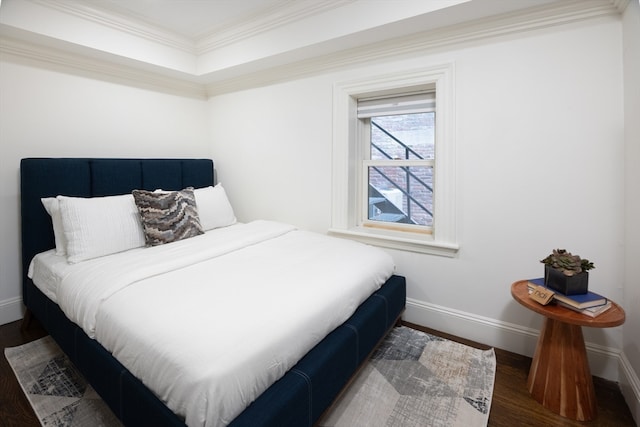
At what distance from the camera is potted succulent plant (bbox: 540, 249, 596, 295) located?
5.20 ft

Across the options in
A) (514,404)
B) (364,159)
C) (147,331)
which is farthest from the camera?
(364,159)

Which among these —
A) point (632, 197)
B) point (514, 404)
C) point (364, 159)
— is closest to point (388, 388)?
point (514, 404)

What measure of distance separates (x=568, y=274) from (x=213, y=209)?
261 centimetres

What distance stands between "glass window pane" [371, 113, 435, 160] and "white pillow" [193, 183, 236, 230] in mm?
1460

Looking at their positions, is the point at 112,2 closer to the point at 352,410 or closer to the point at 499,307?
the point at 352,410

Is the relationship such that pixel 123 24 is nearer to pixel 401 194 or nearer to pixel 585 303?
pixel 401 194

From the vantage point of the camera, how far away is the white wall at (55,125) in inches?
93.4

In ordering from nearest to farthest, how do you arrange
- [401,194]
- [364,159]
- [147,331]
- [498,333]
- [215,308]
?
1. [147,331]
2. [215,308]
3. [498,333]
4. [401,194]
5. [364,159]

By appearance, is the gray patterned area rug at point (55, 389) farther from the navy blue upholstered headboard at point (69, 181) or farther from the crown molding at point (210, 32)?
the crown molding at point (210, 32)

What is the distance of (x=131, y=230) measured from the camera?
2.32 m

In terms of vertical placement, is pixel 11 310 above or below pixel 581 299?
below

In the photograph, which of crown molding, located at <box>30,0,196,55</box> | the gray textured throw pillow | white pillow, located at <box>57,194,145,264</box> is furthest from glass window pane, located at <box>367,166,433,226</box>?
crown molding, located at <box>30,0,196,55</box>

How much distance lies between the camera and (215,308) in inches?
53.3

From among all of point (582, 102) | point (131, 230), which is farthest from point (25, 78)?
point (582, 102)
